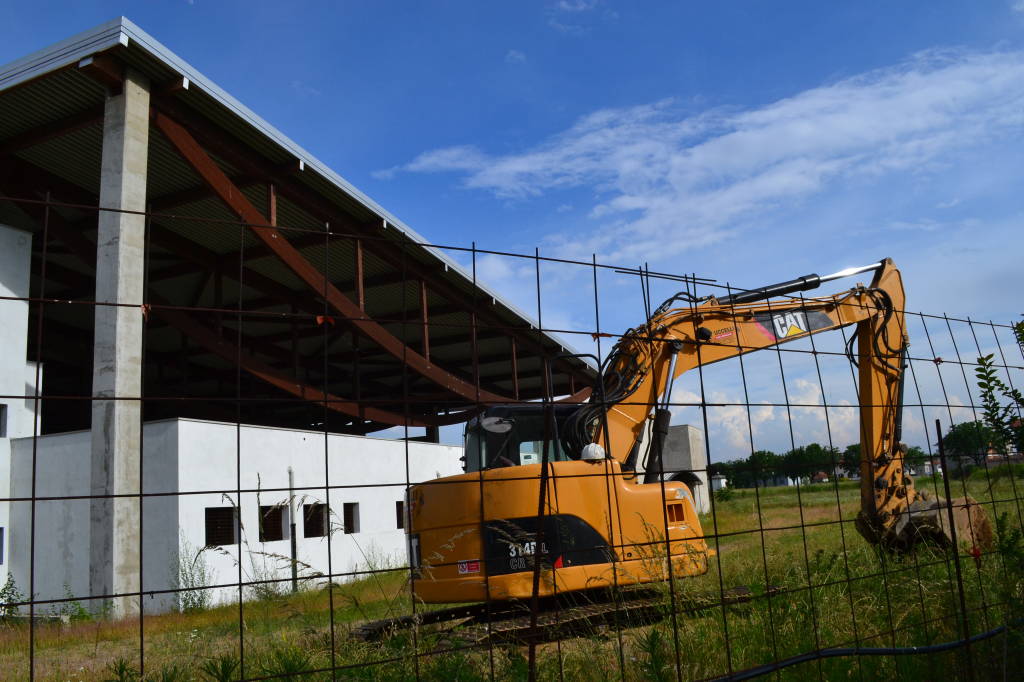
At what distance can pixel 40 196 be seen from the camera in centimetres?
1405

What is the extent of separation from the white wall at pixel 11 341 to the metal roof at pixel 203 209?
68 centimetres

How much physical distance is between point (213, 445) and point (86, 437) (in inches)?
84.4

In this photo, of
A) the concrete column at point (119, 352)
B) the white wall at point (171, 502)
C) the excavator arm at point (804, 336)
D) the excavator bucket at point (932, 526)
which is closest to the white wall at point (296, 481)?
the white wall at point (171, 502)

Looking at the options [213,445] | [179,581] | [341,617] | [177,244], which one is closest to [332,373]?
[177,244]

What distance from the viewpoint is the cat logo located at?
27.7 ft

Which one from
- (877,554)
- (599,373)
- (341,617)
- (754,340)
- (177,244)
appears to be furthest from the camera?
(177,244)

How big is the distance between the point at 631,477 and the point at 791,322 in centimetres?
265

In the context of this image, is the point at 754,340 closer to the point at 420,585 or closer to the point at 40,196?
the point at 420,585

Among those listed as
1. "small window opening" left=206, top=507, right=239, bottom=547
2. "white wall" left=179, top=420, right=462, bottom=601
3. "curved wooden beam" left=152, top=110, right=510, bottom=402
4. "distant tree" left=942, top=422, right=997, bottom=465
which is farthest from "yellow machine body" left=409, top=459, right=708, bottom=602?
"small window opening" left=206, top=507, right=239, bottom=547

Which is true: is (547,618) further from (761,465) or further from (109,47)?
(109,47)

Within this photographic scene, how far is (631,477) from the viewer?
741 cm

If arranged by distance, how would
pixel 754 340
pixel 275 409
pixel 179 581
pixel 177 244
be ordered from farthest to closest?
pixel 275 409 → pixel 177 244 → pixel 179 581 → pixel 754 340

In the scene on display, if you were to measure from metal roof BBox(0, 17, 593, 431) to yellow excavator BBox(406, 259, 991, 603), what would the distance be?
2.44 ft

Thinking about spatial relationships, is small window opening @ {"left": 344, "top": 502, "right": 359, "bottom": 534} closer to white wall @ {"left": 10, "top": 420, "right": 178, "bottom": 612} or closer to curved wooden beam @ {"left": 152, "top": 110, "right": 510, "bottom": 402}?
curved wooden beam @ {"left": 152, "top": 110, "right": 510, "bottom": 402}
